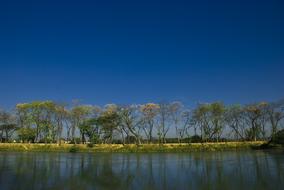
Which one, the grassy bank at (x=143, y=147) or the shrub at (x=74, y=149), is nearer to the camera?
the grassy bank at (x=143, y=147)

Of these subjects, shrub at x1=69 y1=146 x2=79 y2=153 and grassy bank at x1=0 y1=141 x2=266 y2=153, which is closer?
grassy bank at x1=0 y1=141 x2=266 y2=153

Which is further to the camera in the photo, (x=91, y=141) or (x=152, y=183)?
(x=91, y=141)

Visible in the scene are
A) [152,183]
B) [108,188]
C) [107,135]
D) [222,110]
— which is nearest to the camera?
[108,188]

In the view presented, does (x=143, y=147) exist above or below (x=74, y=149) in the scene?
above

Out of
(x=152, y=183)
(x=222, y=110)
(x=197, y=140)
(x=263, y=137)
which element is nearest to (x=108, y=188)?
(x=152, y=183)

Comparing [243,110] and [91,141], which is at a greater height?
[243,110]

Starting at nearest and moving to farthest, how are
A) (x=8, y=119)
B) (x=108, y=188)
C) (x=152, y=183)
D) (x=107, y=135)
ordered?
(x=108, y=188) < (x=152, y=183) < (x=107, y=135) < (x=8, y=119)

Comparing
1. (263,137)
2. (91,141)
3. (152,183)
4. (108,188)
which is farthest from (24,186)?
(263,137)

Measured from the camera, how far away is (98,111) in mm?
82250

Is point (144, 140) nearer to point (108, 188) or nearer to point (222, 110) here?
point (222, 110)

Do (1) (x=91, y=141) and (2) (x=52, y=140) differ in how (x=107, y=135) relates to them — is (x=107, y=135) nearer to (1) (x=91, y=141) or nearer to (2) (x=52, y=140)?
(1) (x=91, y=141)

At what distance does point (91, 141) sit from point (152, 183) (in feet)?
208

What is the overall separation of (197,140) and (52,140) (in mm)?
43824

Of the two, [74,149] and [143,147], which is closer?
[143,147]
